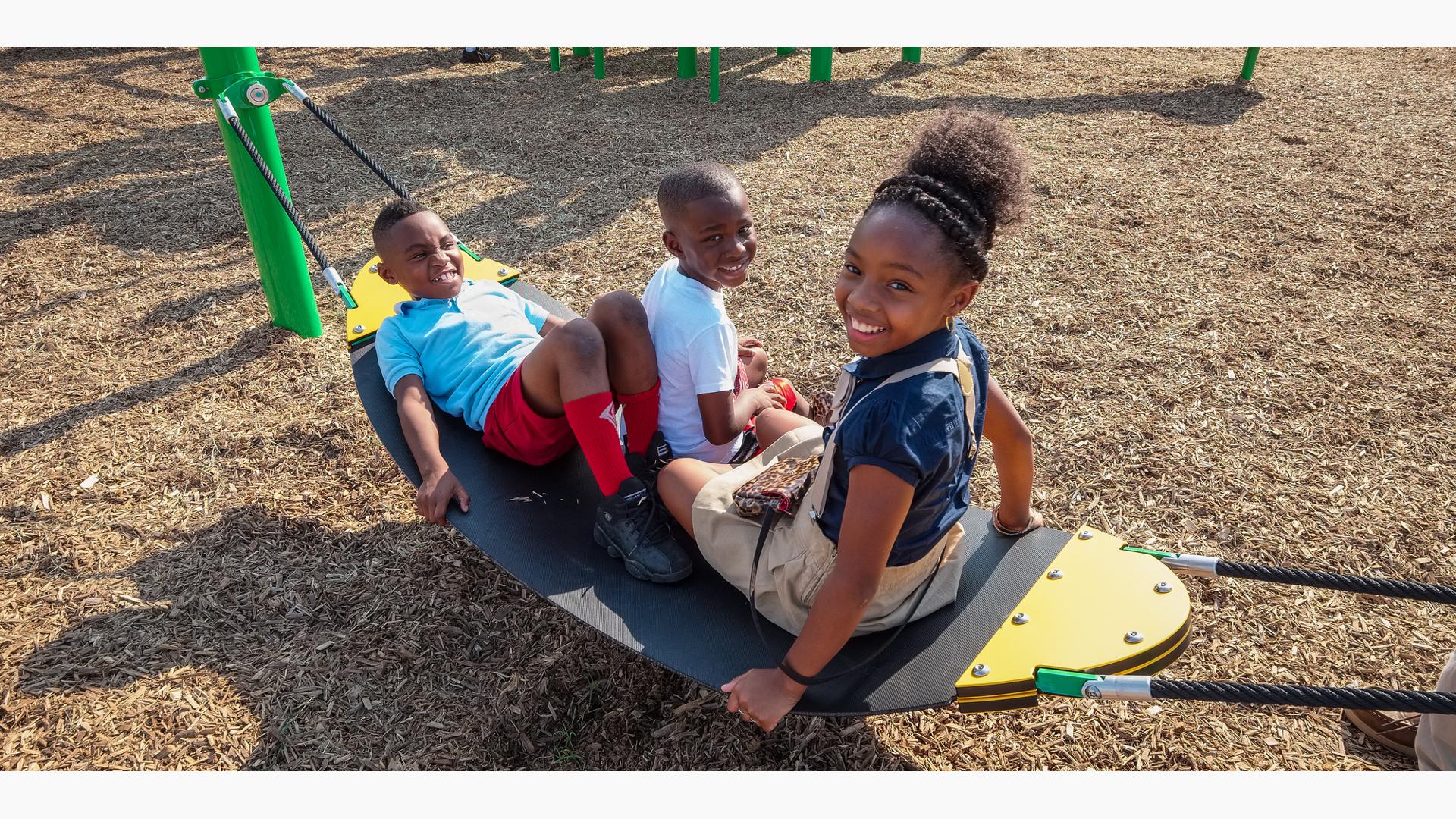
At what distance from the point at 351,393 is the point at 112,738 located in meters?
1.63

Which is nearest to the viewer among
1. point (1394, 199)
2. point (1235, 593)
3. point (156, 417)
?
point (1235, 593)

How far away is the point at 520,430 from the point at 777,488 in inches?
34.0

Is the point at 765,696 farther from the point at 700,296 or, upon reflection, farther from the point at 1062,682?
the point at 700,296

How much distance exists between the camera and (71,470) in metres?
3.20

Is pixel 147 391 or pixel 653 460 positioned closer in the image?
pixel 653 460

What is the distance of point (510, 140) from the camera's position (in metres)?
6.24

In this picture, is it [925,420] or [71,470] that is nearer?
[925,420]

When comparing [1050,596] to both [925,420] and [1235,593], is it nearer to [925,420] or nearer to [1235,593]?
[925,420]

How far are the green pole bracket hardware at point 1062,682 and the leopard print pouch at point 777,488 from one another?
605 millimetres

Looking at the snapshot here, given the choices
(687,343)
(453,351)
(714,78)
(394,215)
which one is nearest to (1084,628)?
(687,343)

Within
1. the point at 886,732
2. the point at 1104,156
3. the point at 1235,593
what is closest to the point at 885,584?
the point at 886,732

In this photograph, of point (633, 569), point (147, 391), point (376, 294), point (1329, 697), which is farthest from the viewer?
point (147, 391)

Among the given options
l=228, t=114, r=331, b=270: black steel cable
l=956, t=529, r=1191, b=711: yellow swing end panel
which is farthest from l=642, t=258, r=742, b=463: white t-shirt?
l=228, t=114, r=331, b=270: black steel cable

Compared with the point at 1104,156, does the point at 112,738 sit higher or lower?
lower
